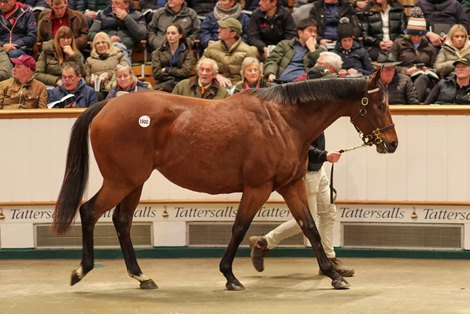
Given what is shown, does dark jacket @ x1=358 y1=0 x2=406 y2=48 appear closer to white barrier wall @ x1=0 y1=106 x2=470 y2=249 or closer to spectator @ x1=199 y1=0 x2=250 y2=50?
spectator @ x1=199 y1=0 x2=250 y2=50

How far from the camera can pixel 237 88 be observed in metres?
12.9

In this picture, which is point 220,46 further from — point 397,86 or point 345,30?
point 397,86

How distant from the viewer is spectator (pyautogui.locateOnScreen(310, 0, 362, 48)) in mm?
14820

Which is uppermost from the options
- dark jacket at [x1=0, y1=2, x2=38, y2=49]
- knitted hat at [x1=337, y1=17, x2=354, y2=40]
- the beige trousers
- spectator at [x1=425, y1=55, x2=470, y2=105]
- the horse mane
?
the horse mane

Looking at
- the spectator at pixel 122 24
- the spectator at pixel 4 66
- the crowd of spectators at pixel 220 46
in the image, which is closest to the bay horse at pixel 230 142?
the crowd of spectators at pixel 220 46

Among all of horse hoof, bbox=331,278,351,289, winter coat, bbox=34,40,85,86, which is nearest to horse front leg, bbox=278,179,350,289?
horse hoof, bbox=331,278,351,289

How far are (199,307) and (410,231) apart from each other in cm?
319

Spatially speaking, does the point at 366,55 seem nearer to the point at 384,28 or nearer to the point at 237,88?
the point at 384,28

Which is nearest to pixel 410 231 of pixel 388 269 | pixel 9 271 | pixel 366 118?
pixel 388 269

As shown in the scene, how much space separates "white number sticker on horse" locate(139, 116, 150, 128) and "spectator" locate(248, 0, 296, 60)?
14.2ft

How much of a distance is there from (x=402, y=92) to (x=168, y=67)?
2.94 metres

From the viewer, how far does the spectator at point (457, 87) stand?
41.9ft

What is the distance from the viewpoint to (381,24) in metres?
15.0

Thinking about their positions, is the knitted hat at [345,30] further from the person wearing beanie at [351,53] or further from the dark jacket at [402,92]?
the dark jacket at [402,92]
